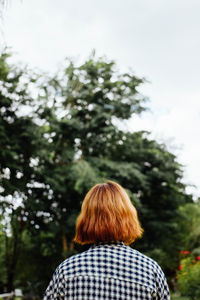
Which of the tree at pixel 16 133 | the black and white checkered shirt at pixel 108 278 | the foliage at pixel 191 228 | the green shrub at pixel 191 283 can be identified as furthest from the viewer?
the foliage at pixel 191 228

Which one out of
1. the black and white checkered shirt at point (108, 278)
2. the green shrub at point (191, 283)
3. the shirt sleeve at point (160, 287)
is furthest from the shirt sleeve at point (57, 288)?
the green shrub at point (191, 283)

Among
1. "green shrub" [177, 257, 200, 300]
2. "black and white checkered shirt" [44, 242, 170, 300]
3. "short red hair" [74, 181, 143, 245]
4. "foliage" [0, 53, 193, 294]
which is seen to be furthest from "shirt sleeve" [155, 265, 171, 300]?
"foliage" [0, 53, 193, 294]

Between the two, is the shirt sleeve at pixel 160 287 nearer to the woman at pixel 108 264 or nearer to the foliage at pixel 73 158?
the woman at pixel 108 264

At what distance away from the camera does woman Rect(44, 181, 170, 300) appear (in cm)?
159

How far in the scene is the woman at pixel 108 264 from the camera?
159 centimetres

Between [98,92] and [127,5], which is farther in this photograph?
[98,92]

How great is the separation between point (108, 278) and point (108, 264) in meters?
0.06

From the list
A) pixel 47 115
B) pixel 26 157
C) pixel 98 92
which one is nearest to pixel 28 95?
pixel 47 115

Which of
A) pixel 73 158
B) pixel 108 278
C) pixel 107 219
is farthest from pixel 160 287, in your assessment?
pixel 73 158

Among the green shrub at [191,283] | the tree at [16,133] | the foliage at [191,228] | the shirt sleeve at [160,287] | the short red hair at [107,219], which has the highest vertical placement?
the tree at [16,133]

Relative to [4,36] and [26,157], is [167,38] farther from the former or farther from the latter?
[4,36]

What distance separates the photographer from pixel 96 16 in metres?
9.42

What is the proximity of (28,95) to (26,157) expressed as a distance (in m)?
2.19

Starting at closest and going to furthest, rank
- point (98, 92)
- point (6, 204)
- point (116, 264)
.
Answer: point (116, 264) < point (6, 204) < point (98, 92)
